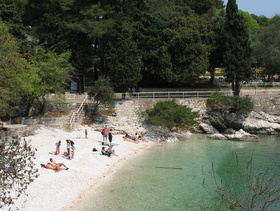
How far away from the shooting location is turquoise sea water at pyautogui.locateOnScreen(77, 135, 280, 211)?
13.3 m

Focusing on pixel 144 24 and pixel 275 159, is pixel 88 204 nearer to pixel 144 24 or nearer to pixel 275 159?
pixel 275 159

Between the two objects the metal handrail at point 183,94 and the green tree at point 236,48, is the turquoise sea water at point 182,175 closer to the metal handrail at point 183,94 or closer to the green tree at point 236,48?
the metal handrail at point 183,94

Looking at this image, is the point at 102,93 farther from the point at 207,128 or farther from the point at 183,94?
the point at 207,128

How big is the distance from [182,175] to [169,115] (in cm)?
1166

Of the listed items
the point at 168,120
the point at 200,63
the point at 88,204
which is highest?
the point at 200,63

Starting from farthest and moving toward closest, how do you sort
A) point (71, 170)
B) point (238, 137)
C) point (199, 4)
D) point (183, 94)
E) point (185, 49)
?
point (199, 4) → point (185, 49) → point (183, 94) → point (238, 137) → point (71, 170)

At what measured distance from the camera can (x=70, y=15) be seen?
111 ft

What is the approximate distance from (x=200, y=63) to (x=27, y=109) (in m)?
18.8

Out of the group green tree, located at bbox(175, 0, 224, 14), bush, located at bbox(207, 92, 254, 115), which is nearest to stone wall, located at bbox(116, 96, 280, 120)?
bush, located at bbox(207, 92, 254, 115)

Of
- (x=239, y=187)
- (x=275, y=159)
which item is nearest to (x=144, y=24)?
(x=275, y=159)

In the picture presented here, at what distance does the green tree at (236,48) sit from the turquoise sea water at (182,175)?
9.79 meters

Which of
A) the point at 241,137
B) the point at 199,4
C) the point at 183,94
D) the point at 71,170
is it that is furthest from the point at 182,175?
the point at 199,4

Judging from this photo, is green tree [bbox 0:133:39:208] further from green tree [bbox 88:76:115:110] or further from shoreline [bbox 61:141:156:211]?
green tree [bbox 88:76:115:110]

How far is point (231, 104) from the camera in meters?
31.1
